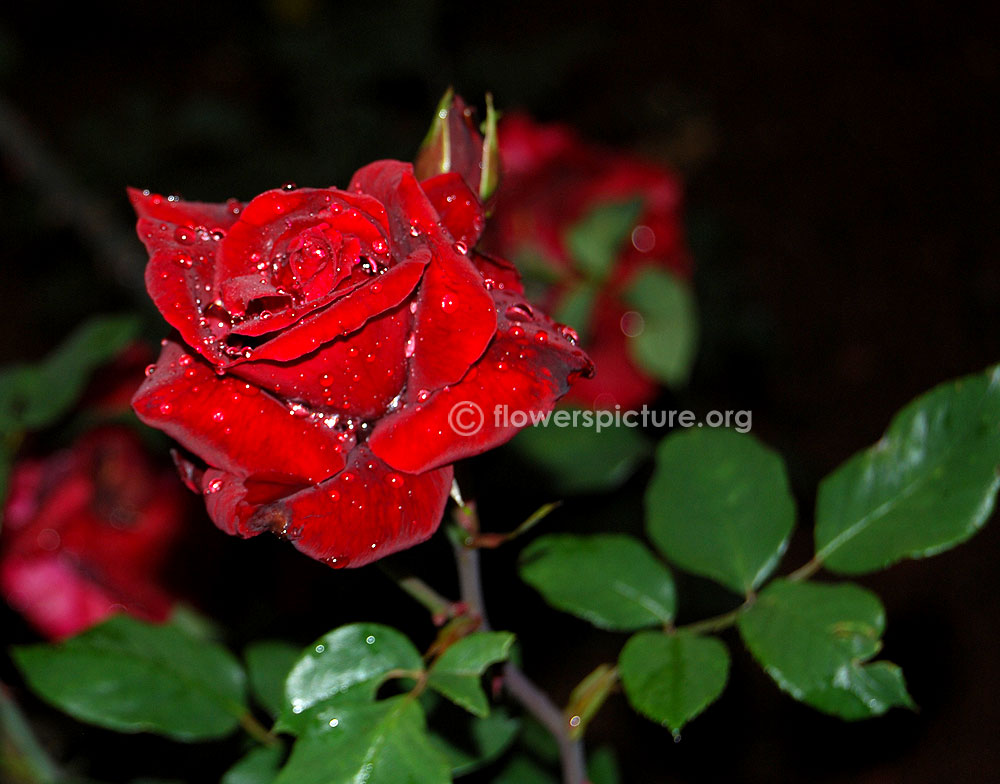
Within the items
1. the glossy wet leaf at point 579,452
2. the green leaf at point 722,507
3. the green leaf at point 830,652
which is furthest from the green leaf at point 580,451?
the green leaf at point 830,652

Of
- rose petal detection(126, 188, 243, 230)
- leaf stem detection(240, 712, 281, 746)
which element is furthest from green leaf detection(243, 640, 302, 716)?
rose petal detection(126, 188, 243, 230)

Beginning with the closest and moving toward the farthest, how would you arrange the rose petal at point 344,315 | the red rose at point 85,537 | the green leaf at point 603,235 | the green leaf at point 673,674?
the rose petal at point 344,315, the green leaf at point 673,674, the red rose at point 85,537, the green leaf at point 603,235

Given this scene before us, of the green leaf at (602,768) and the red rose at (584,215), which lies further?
the red rose at (584,215)

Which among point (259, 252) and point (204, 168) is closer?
point (259, 252)

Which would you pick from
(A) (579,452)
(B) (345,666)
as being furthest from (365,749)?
(A) (579,452)

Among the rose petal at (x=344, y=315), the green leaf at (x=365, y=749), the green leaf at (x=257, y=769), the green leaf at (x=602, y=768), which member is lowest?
the green leaf at (x=602, y=768)

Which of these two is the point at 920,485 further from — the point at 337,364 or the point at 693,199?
the point at 693,199

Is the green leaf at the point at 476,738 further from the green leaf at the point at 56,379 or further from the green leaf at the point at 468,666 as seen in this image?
the green leaf at the point at 56,379

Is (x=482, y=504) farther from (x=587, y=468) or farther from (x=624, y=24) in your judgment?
(x=624, y=24)

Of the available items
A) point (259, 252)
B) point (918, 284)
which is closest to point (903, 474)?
point (259, 252)
